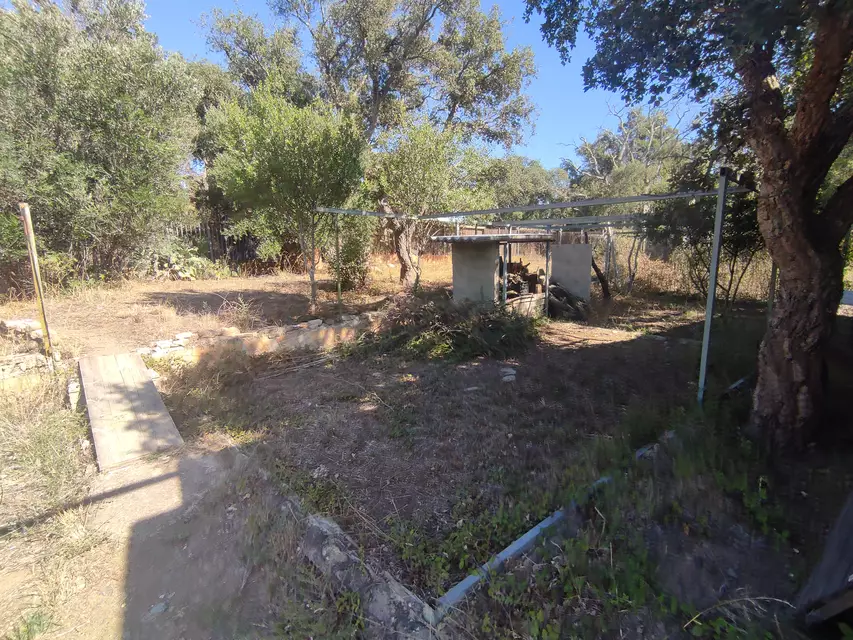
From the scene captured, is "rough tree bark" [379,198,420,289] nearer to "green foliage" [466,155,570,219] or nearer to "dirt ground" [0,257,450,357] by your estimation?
"dirt ground" [0,257,450,357]

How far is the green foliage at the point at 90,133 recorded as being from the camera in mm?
8297

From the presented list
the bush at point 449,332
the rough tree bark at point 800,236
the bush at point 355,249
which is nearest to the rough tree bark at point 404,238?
the bush at point 355,249

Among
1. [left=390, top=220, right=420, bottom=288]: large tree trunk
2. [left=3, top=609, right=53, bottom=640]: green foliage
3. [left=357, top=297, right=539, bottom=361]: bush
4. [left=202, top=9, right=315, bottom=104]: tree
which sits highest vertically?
[left=202, top=9, right=315, bottom=104]: tree

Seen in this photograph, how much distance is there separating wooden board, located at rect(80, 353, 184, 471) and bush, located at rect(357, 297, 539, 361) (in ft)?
9.50

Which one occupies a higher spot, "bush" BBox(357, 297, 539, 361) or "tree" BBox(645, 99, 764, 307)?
"tree" BBox(645, 99, 764, 307)

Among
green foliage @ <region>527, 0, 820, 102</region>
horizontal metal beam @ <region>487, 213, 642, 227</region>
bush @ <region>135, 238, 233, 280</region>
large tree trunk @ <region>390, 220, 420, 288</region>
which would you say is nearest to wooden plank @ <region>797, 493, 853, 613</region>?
green foliage @ <region>527, 0, 820, 102</region>

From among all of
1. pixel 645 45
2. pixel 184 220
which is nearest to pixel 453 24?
pixel 184 220

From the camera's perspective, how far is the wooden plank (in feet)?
4.77

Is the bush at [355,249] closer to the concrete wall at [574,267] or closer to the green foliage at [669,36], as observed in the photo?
the concrete wall at [574,267]

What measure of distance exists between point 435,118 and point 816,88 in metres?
12.5

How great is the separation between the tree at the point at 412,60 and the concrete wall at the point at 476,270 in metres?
5.63

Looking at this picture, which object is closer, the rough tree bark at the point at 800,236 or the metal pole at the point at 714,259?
the rough tree bark at the point at 800,236

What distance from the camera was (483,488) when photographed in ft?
9.43

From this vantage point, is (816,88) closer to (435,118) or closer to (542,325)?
(542,325)
